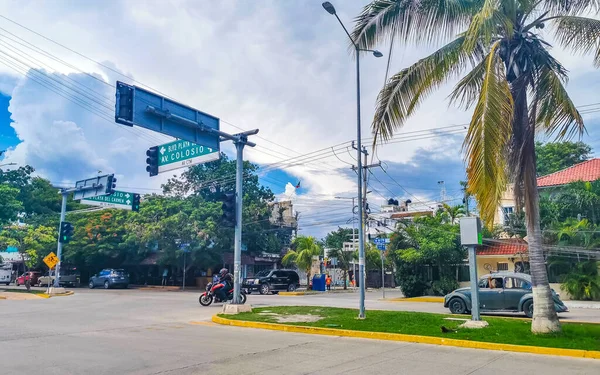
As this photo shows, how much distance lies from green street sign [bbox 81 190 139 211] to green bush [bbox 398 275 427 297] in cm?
1817

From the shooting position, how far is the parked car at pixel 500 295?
17422 mm

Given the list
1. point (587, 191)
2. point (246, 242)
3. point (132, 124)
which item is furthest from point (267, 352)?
point (246, 242)

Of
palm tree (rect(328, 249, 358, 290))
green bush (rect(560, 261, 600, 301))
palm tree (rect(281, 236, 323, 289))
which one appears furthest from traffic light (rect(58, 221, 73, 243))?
green bush (rect(560, 261, 600, 301))

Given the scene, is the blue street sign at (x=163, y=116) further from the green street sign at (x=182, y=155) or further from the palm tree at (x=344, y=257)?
the palm tree at (x=344, y=257)

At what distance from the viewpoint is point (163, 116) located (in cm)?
1539

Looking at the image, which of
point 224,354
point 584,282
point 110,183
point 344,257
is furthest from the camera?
point 344,257


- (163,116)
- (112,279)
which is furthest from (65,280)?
(163,116)

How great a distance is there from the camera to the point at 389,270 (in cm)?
4981

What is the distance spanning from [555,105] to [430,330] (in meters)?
6.25

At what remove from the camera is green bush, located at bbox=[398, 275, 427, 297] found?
3094cm

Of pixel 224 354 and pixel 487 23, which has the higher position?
pixel 487 23

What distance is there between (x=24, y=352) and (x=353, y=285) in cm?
4051

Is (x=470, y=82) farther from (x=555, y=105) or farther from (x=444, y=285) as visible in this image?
(x=444, y=285)

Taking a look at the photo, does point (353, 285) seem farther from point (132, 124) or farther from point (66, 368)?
point (66, 368)
